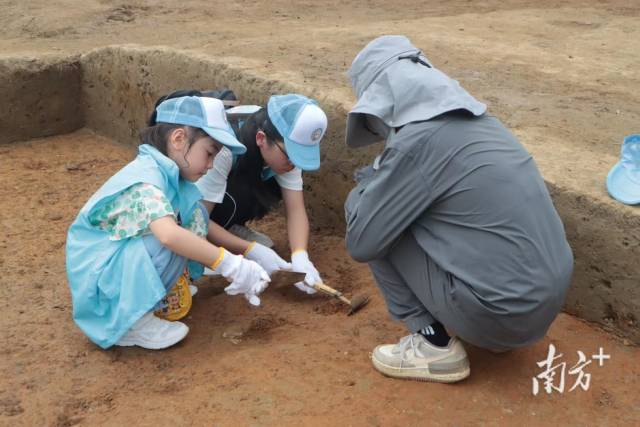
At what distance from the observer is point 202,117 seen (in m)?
2.63

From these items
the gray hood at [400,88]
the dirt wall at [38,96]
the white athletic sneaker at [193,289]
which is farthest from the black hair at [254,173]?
the dirt wall at [38,96]

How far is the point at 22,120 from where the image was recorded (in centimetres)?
464

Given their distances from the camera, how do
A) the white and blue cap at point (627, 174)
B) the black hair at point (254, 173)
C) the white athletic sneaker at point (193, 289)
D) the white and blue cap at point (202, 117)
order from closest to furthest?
the white and blue cap at point (627, 174), the white and blue cap at point (202, 117), the black hair at point (254, 173), the white athletic sneaker at point (193, 289)

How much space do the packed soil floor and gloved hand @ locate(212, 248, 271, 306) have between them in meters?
0.20

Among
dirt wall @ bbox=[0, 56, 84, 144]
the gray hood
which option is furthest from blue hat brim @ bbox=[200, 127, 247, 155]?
dirt wall @ bbox=[0, 56, 84, 144]

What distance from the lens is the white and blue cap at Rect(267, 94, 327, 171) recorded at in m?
2.78

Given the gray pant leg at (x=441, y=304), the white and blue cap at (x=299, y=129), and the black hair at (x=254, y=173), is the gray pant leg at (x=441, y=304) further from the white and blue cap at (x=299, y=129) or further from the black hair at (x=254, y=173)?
the black hair at (x=254, y=173)

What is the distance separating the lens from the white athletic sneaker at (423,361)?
2.25 meters

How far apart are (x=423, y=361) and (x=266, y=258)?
2.97ft

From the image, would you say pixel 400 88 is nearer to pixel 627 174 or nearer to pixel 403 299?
pixel 403 299

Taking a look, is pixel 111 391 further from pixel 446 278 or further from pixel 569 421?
pixel 569 421

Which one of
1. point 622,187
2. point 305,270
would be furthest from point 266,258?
point 622,187

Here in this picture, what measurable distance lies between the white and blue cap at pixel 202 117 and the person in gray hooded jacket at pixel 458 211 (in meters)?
0.56

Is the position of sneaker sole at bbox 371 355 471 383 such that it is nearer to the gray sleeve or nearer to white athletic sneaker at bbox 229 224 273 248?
the gray sleeve
